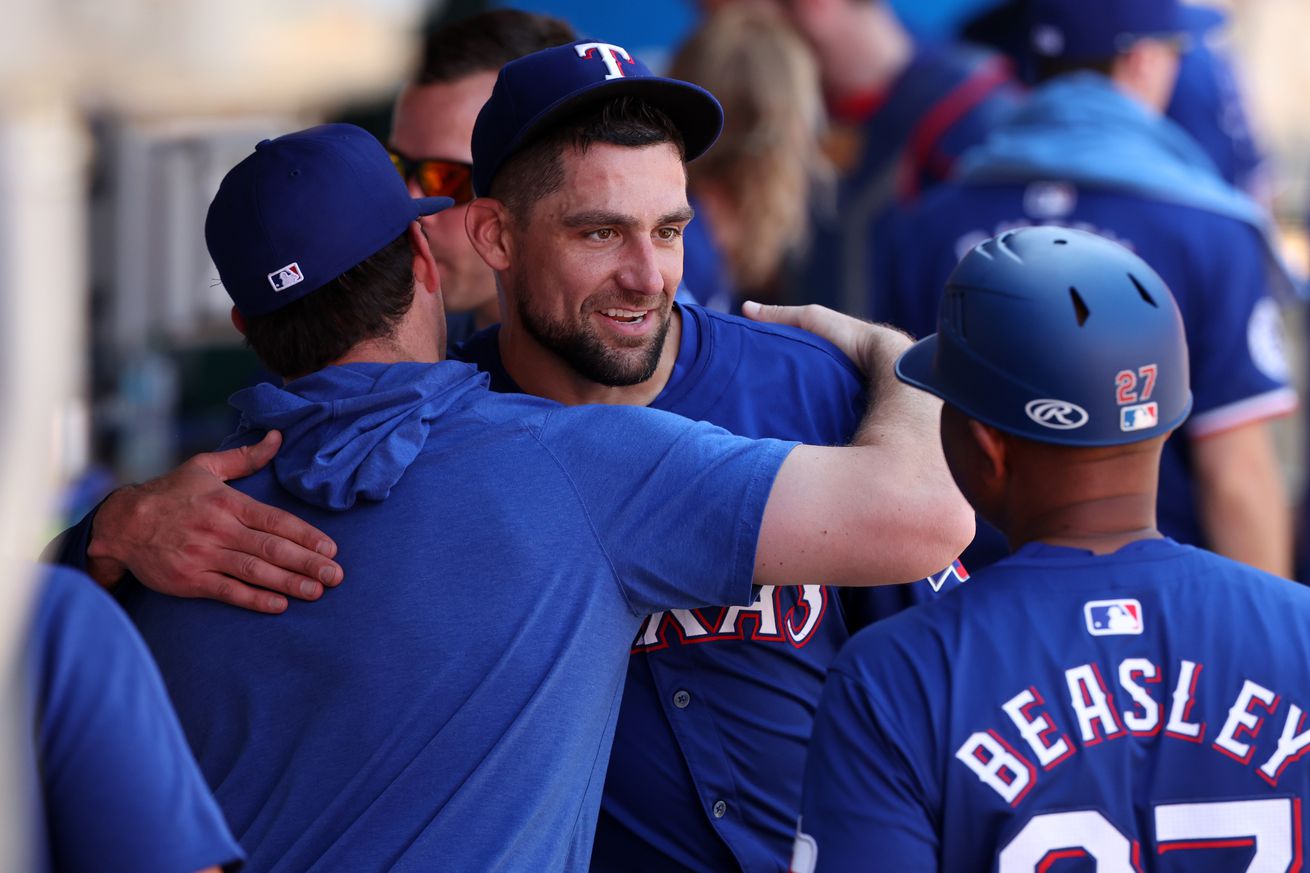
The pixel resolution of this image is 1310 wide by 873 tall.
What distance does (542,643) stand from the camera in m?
2.02

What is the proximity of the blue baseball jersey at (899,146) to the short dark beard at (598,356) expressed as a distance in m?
3.32

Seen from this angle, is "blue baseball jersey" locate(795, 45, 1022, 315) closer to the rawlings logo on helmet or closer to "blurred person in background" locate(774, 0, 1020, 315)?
"blurred person in background" locate(774, 0, 1020, 315)

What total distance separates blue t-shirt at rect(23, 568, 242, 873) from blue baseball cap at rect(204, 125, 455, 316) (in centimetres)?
78

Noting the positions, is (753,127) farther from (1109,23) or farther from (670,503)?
(670,503)

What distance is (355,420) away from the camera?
214 cm

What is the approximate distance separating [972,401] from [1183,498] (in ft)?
8.00

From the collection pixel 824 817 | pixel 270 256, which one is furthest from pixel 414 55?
pixel 824 817

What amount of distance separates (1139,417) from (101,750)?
45.9 inches

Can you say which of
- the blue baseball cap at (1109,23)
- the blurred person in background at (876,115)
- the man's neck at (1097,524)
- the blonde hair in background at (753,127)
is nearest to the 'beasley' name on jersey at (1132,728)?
the man's neck at (1097,524)

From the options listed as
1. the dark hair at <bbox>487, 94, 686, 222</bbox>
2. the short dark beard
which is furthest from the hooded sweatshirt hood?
the dark hair at <bbox>487, 94, 686, 222</bbox>

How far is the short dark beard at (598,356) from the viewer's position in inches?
96.6

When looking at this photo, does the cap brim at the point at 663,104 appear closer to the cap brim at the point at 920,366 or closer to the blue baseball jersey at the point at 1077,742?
the cap brim at the point at 920,366

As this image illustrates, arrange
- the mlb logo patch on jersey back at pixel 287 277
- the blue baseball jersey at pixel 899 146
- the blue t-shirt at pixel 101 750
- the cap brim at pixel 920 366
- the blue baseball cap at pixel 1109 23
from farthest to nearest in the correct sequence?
the blue baseball jersey at pixel 899 146 → the blue baseball cap at pixel 1109 23 → the mlb logo patch on jersey back at pixel 287 277 → the cap brim at pixel 920 366 → the blue t-shirt at pixel 101 750

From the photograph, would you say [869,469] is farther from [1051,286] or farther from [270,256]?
[270,256]
